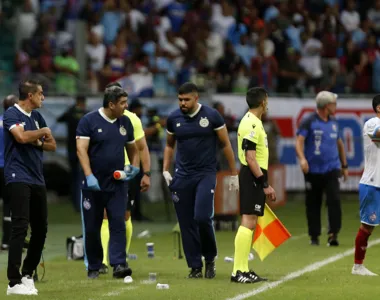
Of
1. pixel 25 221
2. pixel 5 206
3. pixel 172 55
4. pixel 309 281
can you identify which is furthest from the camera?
pixel 172 55

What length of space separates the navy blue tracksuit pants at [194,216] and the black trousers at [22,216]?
6.19 ft

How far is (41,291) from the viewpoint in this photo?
12664 mm

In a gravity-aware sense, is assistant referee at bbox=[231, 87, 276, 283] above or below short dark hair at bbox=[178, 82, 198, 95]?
below

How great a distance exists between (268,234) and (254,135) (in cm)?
134

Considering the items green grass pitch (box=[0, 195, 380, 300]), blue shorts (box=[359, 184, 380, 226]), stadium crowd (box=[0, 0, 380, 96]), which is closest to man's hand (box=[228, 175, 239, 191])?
green grass pitch (box=[0, 195, 380, 300])

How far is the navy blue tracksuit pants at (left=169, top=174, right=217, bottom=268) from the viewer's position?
13797 mm

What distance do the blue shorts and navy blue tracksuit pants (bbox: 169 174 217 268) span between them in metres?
1.72

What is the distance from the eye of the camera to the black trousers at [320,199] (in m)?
18.1

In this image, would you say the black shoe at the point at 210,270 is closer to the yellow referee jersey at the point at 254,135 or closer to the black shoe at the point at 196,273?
the black shoe at the point at 196,273

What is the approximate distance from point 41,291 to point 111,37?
1644 centimetres

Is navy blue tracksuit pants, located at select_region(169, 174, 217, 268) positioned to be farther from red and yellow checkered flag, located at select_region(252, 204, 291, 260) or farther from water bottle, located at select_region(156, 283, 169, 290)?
water bottle, located at select_region(156, 283, 169, 290)

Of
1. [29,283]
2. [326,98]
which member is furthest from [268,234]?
[326,98]

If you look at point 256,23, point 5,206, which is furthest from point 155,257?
point 256,23

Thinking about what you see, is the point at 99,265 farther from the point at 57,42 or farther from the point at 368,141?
the point at 57,42
